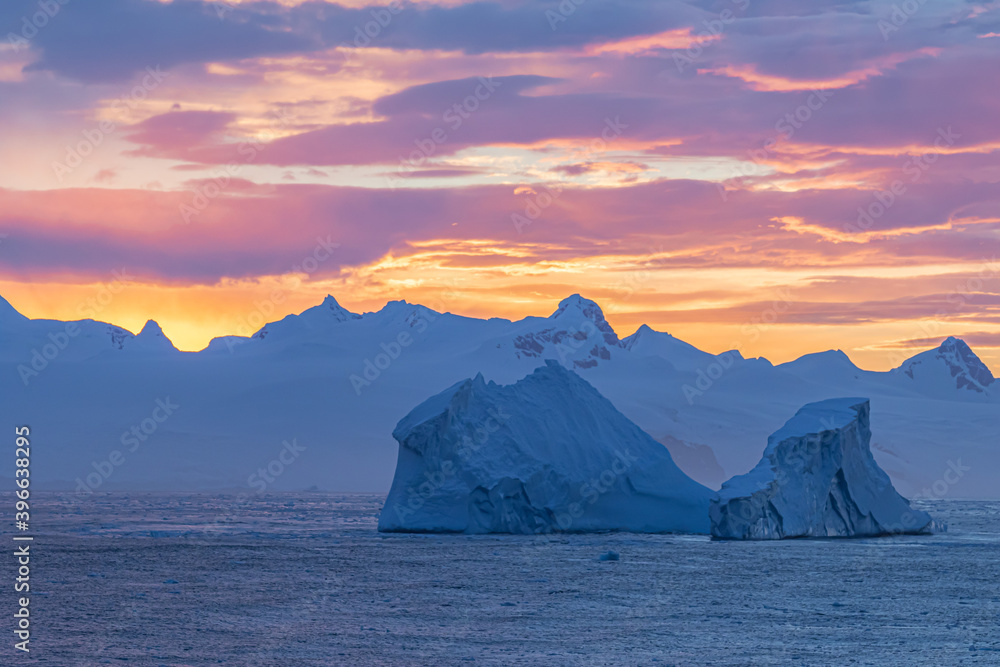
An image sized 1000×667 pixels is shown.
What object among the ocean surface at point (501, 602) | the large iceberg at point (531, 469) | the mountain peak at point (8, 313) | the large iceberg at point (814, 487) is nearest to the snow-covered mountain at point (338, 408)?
the mountain peak at point (8, 313)

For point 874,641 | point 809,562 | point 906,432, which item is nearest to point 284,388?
point 906,432

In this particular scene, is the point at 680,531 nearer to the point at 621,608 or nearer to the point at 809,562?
the point at 809,562

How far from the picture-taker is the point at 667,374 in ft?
595

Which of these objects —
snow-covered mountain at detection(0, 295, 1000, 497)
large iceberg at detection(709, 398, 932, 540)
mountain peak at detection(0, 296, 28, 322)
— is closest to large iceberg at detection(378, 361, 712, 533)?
large iceberg at detection(709, 398, 932, 540)

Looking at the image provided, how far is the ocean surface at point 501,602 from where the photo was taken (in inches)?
563

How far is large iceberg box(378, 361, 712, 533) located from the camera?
3412cm

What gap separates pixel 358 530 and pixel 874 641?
79.6ft

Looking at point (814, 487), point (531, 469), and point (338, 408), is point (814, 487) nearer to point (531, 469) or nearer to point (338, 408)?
point (531, 469)

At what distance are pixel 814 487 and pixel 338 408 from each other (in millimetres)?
120377

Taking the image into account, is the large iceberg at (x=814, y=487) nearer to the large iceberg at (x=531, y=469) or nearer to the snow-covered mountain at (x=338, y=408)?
the large iceberg at (x=531, y=469)

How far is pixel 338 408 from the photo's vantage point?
492 ft

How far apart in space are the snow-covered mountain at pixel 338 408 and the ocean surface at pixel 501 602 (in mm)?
89613

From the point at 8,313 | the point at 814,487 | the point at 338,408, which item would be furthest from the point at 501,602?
the point at 8,313

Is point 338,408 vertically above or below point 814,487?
above
